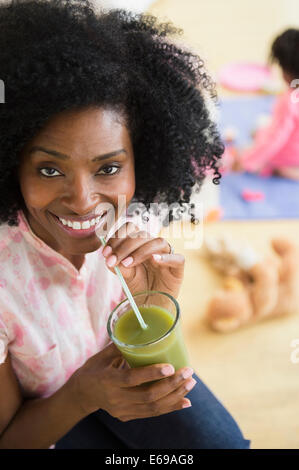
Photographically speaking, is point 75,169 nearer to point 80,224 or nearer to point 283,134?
point 80,224

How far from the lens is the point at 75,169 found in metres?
0.92

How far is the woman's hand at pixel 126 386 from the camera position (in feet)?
3.11

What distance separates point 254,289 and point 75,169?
4.01 ft

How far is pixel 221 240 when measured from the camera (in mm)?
2223

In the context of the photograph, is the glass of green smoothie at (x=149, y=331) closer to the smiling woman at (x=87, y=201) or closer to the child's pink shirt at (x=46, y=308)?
the smiling woman at (x=87, y=201)

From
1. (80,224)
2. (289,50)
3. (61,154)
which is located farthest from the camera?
(289,50)

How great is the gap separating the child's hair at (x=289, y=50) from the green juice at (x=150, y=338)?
1.97 m

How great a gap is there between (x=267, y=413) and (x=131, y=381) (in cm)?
89

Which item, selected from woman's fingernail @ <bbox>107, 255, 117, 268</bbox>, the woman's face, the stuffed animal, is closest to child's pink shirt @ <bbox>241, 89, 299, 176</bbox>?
the stuffed animal

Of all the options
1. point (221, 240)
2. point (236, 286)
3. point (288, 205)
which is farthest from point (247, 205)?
point (236, 286)

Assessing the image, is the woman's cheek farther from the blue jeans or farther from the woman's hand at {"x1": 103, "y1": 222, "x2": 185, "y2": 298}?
the blue jeans

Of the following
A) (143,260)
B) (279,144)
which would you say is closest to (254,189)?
(279,144)

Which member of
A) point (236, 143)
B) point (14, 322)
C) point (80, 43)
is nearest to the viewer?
point (80, 43)

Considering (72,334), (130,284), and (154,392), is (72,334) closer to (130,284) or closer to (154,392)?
(130,284)
